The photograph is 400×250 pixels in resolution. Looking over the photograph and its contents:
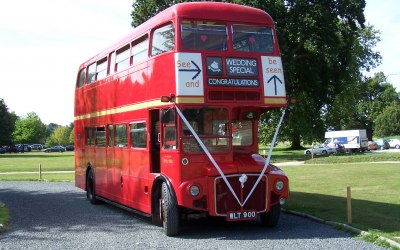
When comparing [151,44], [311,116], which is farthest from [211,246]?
[311,116]

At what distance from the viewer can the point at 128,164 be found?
12.9 meters

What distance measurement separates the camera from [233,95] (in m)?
10.3

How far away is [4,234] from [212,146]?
469 centimetres

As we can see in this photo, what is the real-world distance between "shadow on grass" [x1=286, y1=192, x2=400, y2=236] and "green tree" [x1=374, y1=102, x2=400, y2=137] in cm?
9336

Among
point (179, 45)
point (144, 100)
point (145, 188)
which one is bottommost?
point (145, 188)

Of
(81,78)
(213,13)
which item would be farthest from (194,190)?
(81,78)

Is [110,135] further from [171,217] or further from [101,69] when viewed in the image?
[171,217]

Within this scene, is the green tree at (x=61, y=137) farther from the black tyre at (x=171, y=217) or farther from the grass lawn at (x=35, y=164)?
the black tyre at (x=171, y=217)

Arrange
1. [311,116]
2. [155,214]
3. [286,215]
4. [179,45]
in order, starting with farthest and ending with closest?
[311,116] < [286,215] < [155,214] < [179,45]

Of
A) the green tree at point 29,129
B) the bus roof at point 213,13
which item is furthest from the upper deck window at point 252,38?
the green tree at point 29,129

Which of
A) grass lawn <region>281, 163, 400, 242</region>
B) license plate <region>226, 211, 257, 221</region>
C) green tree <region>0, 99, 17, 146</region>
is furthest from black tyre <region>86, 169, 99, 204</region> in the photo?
green tree <region>0, 99, 17, 146</region>

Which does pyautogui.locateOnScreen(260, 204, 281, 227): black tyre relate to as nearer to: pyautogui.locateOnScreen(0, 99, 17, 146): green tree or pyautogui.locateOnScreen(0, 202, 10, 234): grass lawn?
pyautogui.locateOnScreen(0, 202, 10, 234): grass lawn

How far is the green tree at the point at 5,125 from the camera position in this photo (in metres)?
95.6

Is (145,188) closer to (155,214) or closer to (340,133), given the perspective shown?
(155,214)
